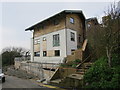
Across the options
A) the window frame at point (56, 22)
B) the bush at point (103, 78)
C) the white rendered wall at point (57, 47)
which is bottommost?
the bush at point (103, 78)

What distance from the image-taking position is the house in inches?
768

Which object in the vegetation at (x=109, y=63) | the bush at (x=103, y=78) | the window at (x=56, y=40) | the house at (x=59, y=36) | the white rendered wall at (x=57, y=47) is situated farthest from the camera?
the window at (x=56, y=40)

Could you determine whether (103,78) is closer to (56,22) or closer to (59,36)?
(59,36)

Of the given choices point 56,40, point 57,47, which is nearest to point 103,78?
point 57,47

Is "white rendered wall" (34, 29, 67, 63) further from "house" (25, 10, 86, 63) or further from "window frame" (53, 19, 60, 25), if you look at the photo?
"window frame" (53, 19, 60, 25)

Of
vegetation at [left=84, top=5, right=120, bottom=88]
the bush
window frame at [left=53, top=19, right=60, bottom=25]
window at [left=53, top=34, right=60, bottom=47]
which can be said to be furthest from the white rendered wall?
the bush

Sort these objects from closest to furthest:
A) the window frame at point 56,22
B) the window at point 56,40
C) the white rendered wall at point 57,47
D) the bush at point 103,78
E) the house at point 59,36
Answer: the bush at point 103,78 → the white rendered wall at point 57,47 → the house at point 59,36 → the window at point 56,40 → the window frame at point 56,22

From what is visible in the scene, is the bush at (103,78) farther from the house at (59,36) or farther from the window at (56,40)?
the window at (56,40)

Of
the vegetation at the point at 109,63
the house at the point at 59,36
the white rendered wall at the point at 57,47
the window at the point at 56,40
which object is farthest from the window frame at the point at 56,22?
the vegetation at the point at 109,63

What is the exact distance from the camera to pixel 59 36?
20.3m

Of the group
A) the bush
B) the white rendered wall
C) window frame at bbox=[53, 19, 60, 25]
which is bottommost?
the bush

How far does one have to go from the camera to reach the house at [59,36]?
64.0 feet

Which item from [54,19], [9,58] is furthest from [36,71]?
[9,58]

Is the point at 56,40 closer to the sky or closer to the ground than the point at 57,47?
closer to the sky
